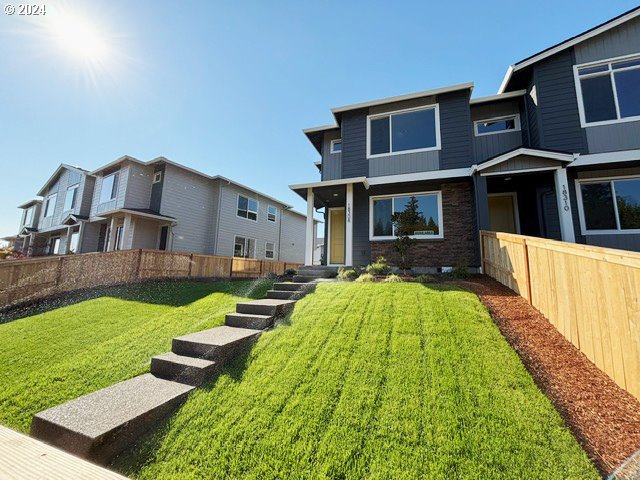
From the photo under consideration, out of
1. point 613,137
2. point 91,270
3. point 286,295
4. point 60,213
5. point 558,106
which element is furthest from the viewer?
point 60,213

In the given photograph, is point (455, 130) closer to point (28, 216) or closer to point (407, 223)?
point (407, 223)

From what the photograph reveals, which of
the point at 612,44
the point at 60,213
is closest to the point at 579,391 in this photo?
the point at 612,44

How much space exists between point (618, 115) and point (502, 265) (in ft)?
21.3

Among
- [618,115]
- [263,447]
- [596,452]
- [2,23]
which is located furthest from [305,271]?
[618,115]

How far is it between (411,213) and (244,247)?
13.4 meters

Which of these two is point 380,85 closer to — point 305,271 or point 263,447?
point 305,271

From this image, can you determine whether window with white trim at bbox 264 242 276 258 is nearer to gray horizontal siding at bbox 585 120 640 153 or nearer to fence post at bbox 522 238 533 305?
fence post at bbox 522 238 533 305

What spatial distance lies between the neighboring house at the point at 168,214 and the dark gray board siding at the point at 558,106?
16.2m

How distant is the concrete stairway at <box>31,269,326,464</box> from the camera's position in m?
2.44

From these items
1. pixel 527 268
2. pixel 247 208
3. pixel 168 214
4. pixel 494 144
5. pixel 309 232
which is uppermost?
pixel 494 144

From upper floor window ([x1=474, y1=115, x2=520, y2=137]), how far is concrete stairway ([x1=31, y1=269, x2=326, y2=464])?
1060 centimetres

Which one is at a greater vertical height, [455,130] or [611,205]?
[455,130]

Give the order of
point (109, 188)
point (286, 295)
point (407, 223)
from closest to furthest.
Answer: point (286, 295), point (407, 223), point (109, 188)

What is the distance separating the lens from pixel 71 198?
19484 millimetres
